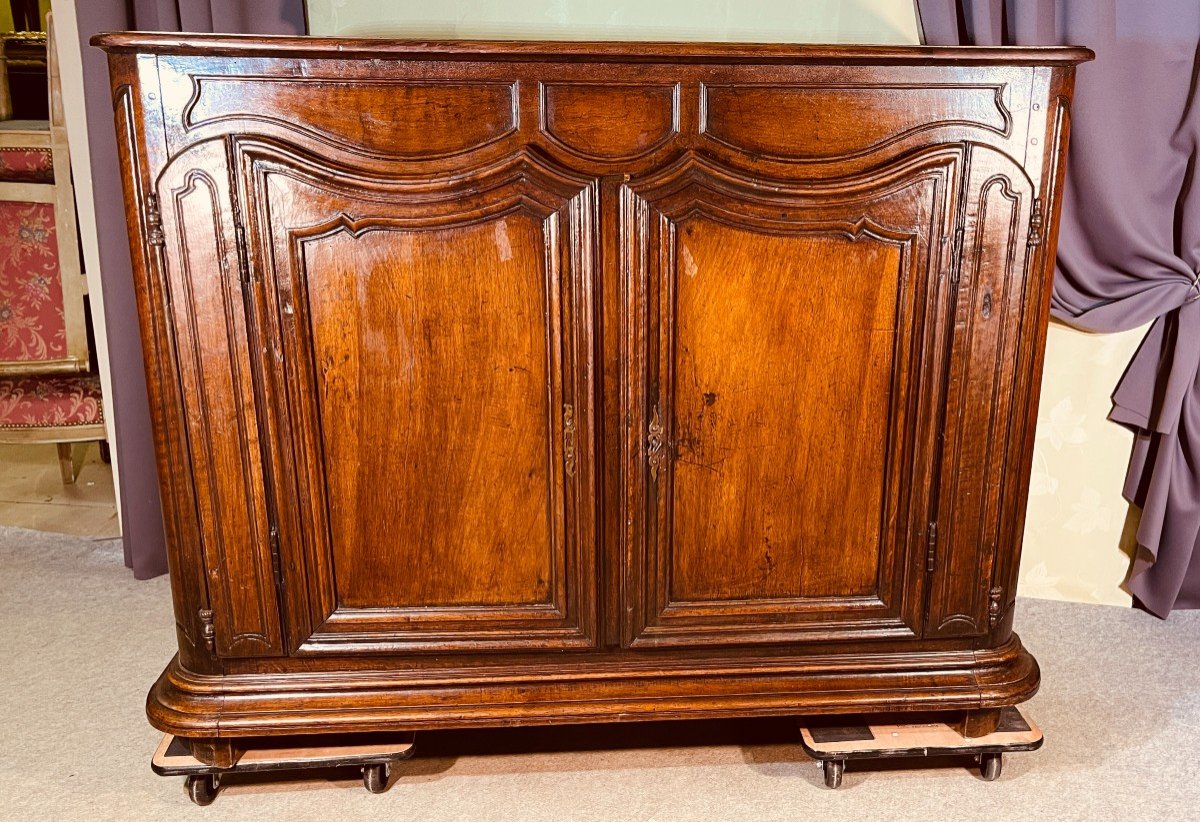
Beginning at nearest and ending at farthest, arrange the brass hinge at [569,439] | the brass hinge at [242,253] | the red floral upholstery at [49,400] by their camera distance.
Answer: the brass hinge at [242,253] < the brass hinge at [569,439] < the red floral upholstery at [49,400]

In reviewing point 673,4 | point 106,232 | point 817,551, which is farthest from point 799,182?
point 106,232

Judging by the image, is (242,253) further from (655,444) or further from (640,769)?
(640,769)

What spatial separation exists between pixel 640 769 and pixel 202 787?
732 millimetres

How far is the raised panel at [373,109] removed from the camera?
56.2 inches

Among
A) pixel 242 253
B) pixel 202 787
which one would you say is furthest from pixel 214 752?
pixel 242 253

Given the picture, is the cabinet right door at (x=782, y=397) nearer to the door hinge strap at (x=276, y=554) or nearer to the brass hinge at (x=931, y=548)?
the brass hinge at (x=931, y=548)

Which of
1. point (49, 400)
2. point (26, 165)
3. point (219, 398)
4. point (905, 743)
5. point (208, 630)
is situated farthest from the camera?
point (49, 400)

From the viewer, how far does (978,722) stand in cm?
178

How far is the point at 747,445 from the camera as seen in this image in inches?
64.9

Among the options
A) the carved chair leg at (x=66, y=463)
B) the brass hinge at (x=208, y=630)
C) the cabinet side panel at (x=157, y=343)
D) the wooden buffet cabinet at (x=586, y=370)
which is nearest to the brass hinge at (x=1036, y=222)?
the wooden buffet cabinet at (x=586, y=370)

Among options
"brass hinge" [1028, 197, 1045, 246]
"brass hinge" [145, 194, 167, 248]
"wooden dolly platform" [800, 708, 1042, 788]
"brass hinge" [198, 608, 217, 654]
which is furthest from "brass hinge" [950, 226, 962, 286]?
"brass hinge" [198, 608, 217, 654]

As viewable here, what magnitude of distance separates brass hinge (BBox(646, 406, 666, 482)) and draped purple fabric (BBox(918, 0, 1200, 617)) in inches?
38.2

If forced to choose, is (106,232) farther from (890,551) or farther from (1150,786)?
(1150,786)

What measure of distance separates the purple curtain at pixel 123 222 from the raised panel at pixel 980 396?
1352 mm
